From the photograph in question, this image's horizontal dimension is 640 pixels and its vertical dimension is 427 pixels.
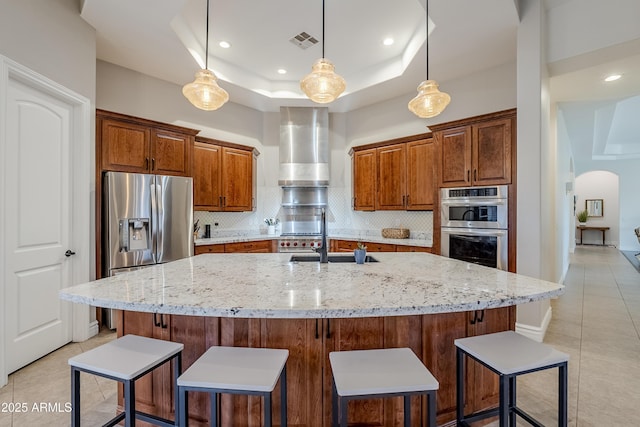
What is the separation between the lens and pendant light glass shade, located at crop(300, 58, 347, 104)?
2.17 m

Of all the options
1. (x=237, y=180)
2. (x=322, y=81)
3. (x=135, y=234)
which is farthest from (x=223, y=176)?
(x=322, y=81)

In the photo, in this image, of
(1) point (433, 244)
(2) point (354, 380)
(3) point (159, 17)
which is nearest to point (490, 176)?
(1) point (433, 244)

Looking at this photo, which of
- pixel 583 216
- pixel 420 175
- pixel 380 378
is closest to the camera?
pixel 380 378

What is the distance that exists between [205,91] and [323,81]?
3.17 ft

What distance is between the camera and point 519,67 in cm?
296

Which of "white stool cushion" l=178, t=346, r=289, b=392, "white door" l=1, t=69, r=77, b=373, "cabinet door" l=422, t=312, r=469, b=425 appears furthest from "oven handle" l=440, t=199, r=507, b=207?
"white door" l=1, t=69, r=77, b=373

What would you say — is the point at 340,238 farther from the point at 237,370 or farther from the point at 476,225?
the point at 237,370

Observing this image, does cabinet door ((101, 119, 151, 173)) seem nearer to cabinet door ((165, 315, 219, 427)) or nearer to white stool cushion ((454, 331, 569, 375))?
cabinet door ((165, 315, 219, 427))

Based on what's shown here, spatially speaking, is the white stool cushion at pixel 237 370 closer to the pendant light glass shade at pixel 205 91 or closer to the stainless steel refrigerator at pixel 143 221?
the pendant light glass shade at pixel 205 91

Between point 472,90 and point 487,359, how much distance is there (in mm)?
3725

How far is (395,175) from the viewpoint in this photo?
4480 mm

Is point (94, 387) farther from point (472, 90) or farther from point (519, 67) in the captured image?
point (472, 90)

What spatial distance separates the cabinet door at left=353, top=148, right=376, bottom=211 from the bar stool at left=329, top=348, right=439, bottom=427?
139 inches

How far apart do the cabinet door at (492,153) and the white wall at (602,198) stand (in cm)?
1086
